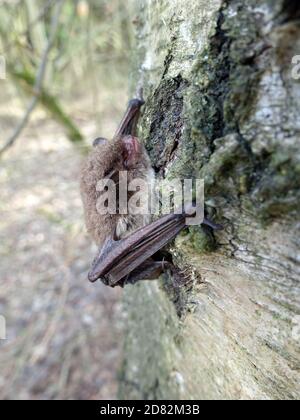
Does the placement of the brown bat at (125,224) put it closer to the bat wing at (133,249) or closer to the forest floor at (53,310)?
the bat wing at (133,249)

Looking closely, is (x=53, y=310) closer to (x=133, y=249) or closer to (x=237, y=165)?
(x=133, y=249)

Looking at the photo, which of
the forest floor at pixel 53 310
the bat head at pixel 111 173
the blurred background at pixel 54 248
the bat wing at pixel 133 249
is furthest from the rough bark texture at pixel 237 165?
the forest floor at pixel 53 310

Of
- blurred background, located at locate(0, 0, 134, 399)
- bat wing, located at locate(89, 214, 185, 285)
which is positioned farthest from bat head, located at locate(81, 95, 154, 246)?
blurred background, located at locate(0, 0, 134, 399)

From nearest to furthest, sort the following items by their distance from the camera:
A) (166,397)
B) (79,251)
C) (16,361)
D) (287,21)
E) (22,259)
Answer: (287,21)
(166,397)
(16,361)
(79,251)
(22,259)

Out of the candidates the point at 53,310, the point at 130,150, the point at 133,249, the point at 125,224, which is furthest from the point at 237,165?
the point at 53,310

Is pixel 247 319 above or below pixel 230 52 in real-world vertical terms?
below
